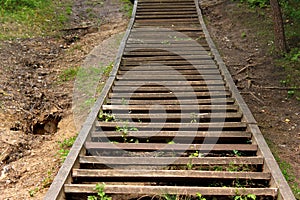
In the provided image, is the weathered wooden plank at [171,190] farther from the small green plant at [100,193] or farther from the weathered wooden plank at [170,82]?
the weathered wooden plank at [170,82]

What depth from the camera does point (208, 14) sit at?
11172mm

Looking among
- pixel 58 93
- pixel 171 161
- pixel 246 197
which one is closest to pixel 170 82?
pixel 58 93

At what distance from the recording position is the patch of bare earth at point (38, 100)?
406 centimetres

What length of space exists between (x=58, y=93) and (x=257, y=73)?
4171mm

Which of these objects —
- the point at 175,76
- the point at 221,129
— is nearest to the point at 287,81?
the point at 175,76

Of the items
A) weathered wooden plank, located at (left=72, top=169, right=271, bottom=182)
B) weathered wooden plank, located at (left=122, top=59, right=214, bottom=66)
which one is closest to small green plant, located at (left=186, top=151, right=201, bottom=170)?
weathered wooden plank, located at (left=72, top=169, right=271, bottom=182)

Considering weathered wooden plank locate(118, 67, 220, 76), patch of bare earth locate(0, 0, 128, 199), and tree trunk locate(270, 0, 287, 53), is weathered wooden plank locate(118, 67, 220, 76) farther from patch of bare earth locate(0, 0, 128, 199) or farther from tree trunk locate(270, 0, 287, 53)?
tree trunk locate(270, 0, 287, 53)

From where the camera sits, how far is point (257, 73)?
23.7 ft

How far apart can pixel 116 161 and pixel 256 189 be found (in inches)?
61.6

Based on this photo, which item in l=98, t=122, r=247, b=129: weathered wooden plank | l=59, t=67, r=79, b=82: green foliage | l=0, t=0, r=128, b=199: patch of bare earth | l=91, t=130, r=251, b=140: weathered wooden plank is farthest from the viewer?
l=59, t=67, r=79, b=82: green foliage

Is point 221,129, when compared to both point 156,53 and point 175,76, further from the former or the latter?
point 156,53

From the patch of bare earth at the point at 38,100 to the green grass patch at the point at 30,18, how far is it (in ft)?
1.13

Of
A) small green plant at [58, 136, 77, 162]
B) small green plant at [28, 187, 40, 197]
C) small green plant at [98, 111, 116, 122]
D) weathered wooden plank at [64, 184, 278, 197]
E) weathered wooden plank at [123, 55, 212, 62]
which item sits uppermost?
weathered wooden plank at [123, 55, 212, 62]

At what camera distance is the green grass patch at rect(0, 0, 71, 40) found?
902cm
